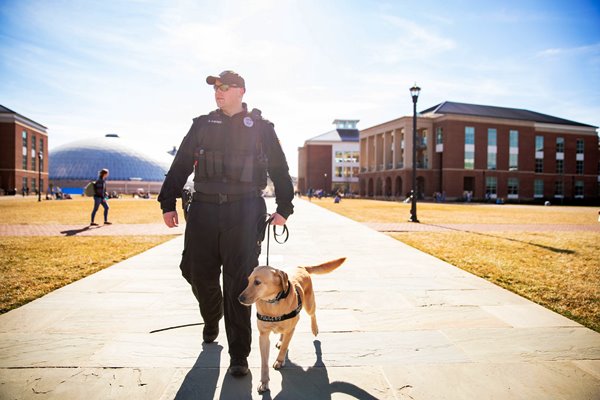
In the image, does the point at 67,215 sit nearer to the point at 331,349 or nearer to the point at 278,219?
the point at 278,219

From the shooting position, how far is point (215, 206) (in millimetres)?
2916

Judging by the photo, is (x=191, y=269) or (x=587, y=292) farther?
(x=587, y=292)

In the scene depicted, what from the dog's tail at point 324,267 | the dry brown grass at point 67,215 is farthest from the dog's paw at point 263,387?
the dry brown grass at point 67,215

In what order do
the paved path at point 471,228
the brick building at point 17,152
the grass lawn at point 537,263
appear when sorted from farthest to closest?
the brick building at point 17,152 → the paved path at point 471,228 → the grass lawn at point 537,263

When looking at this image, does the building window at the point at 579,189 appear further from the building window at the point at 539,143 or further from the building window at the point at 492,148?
the building window at the point at 492,148

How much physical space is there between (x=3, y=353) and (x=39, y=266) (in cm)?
402

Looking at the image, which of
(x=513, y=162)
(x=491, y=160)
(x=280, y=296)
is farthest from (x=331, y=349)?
(x=513, y=162)

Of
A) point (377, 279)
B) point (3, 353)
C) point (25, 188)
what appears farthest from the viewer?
point (25, 188)

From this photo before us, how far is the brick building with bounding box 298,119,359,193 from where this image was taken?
87.1 meters

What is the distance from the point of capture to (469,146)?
5478 centimetres

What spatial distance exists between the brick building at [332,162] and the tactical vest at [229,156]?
82.8 m

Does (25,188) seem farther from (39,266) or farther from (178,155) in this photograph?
(178,155)

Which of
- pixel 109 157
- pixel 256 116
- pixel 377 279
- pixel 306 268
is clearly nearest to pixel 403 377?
pixel 306 268

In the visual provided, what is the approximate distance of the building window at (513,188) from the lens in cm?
5709
